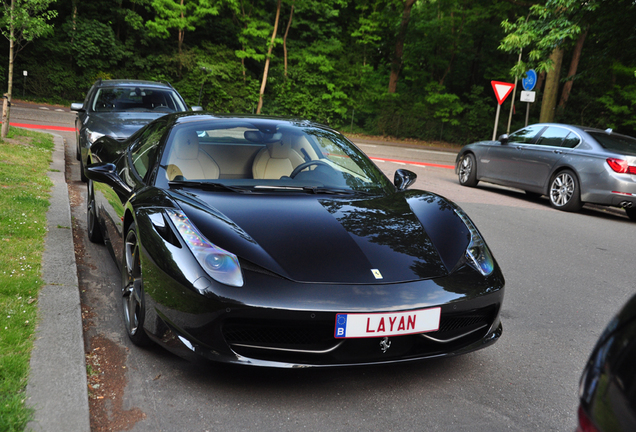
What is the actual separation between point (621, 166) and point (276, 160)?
23.4 ft

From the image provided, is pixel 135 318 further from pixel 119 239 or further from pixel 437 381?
pixel 437 381

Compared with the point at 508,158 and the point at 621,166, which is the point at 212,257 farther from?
the point at 508,158

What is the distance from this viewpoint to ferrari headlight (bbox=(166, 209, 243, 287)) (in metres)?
2.74

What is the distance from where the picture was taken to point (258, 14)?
108 ft

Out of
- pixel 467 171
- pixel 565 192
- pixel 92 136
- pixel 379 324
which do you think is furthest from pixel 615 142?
pixel 379 324

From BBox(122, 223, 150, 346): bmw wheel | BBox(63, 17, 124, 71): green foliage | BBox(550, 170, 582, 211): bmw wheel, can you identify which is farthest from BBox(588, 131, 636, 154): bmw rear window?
BBox(63, 17, 124, 71): green foliage

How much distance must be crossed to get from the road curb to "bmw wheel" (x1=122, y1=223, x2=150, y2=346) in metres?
0.27

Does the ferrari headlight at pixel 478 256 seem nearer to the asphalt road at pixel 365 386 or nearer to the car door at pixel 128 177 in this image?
the asphalt road at pixel 365 386

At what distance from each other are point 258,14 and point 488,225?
2783cm

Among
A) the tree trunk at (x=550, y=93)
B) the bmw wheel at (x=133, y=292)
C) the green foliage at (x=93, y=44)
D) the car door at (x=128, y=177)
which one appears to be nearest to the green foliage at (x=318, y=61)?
the green foliage at (x=93, y=44)

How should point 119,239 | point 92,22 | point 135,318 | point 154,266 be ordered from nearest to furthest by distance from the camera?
1. point 154,266
2. point 135,318
3. point 119,239
4. point 92,22

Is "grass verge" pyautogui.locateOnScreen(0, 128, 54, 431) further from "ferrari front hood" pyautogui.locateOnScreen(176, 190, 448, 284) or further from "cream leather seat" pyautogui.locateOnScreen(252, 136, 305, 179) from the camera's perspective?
"cream leather seat" pyautogui.locateOnScreen(252, 136, 305, 179)

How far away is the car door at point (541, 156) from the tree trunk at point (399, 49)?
2450 cm

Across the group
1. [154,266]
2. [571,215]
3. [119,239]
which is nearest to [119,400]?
[154,266]
